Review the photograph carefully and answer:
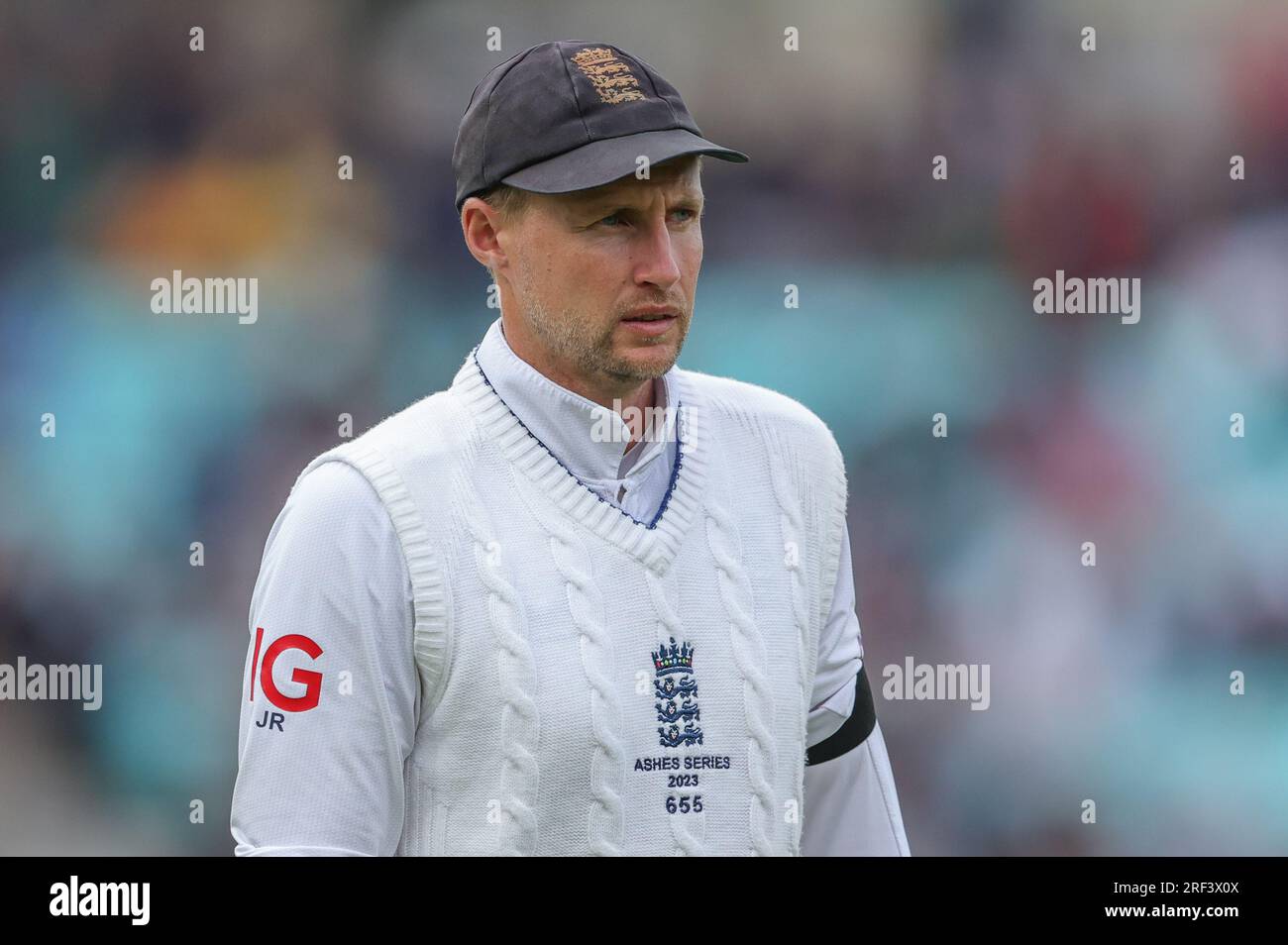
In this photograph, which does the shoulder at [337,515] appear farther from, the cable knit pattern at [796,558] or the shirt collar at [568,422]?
the cable knit pattern at [796,558]

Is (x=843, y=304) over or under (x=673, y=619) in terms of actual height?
over

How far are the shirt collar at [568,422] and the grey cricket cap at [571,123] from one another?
0.19 metres

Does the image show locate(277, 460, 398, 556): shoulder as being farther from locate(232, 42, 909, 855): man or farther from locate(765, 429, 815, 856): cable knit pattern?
locate(765, 429, 815, 856): cable knit pattern

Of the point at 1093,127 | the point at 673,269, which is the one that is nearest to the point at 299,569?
the point at 673,269

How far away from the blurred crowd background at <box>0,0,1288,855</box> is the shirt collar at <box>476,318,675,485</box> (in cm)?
219

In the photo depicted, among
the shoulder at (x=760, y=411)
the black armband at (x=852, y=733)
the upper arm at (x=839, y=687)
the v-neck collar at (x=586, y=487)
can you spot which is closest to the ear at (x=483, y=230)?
the v-neck collar at (x=586, y=487)

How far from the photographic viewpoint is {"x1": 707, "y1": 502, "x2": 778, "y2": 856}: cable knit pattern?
4.78 ft

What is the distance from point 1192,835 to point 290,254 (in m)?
2.53

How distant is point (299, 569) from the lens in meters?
1.38

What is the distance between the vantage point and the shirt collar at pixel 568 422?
4.92 ft

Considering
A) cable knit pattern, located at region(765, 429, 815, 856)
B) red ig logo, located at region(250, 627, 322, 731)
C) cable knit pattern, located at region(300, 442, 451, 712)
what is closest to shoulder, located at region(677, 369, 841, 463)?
cable knit pattern, located at region(765, 429, 815, 856)
